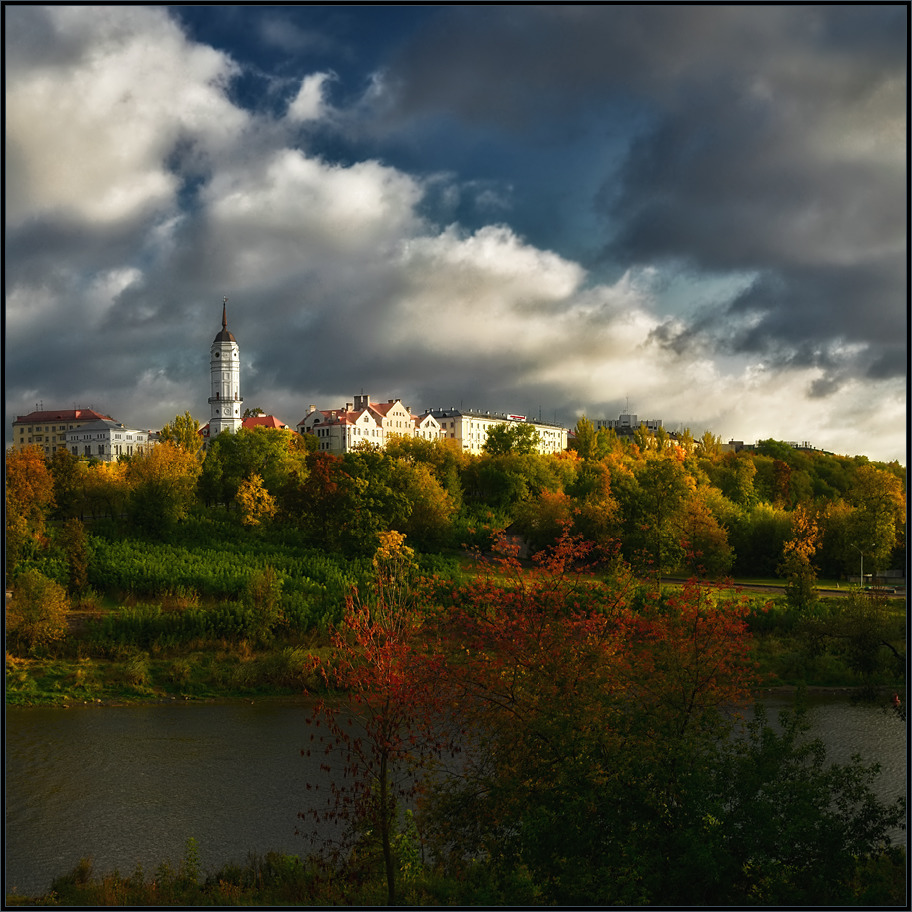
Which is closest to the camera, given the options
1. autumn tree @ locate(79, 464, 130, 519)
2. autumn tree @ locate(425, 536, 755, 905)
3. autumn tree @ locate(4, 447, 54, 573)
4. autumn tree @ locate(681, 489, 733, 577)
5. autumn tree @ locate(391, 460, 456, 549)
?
autumn tree @ locate(425, 536, 755, 905)

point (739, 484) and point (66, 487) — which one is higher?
point (739, 484)

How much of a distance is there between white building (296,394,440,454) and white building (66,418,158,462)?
2381 centimetres

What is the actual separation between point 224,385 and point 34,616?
218ft

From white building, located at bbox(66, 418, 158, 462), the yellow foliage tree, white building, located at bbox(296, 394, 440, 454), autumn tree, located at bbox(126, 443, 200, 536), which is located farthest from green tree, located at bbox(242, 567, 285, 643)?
white building, located at bbox(66, 418, 158, 462)

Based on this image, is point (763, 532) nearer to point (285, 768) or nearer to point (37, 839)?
point (285, 768)

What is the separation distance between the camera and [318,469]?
4562 cm

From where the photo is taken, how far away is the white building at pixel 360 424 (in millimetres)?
Answer: 94500

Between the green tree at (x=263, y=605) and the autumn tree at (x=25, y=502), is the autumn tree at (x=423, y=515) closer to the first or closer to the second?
Answer: the green tree at (x=263, y=605)

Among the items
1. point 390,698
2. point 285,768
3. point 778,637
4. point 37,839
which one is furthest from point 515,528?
point 390,698

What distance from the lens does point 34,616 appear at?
31.1 meters

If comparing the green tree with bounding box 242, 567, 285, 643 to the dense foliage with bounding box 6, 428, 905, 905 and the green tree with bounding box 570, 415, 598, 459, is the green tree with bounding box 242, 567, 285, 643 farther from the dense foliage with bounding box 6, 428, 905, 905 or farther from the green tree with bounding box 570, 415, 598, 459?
the green tree with bounding box 570, 415, 598, 459

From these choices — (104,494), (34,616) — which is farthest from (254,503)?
(34,616)

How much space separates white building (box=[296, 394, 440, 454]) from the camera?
9450 centimetres

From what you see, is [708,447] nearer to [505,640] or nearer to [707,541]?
[707,541]
